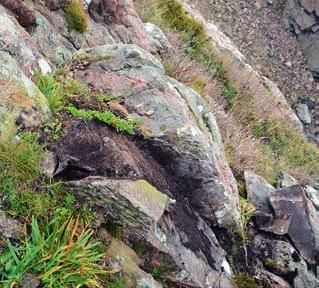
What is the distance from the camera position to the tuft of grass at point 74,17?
609cm

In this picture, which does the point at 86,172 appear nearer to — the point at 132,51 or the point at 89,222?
the point at 89,222

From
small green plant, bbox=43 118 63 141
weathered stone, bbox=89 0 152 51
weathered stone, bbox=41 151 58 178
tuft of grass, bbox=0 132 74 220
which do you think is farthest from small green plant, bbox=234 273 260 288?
weathered stone, bbox=89 0 152 51

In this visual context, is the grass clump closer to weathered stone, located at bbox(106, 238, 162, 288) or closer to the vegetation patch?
weathered stone, located at bbox(106, 238, 162, 288)

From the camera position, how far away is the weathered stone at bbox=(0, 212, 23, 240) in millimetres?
3320

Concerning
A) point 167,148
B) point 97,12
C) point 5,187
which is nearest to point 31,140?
point 5,187

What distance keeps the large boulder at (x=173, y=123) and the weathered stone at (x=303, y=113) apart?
500 inches

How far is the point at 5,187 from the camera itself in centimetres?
349

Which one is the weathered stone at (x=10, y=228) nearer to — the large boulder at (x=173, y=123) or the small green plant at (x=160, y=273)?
the small green plant at (x=160, y=273)

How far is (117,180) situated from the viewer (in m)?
3.85

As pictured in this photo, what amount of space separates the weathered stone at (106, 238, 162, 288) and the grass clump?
0.67 ft

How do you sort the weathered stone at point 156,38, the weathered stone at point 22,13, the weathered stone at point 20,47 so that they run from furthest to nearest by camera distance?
the weathered stone at point 156,38, the weathered stone at point 22,13, the weathered stone at point 20,47

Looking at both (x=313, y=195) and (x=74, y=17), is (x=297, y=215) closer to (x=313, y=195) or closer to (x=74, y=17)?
(x=313, y=195)

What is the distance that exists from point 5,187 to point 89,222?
68cm

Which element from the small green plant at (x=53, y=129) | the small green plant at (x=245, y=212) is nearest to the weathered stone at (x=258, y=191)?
the small green plant at (x=245, y=212)
